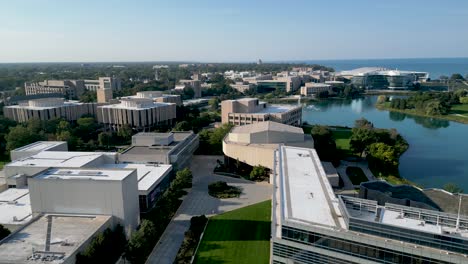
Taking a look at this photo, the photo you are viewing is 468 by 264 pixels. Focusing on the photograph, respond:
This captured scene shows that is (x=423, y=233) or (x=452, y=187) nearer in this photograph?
(x=423, y=233)

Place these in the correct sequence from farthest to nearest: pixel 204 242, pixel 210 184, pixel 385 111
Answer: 1. pixel 385 111
2. pixel 210 184
3. pixel 204 242

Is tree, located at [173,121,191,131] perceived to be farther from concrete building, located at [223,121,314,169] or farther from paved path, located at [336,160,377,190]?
paved path, located at [336,160,377,190]

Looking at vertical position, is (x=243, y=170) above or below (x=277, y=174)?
below

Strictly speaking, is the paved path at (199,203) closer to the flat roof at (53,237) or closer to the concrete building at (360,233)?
the flat roof at (53,237)

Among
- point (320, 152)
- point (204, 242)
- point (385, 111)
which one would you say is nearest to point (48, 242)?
point (204, 242)

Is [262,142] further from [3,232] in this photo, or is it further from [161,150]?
[3,232]

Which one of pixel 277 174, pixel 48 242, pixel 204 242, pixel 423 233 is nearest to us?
pixel 423 233

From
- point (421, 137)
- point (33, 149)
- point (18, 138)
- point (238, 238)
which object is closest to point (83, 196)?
point (238, 238)

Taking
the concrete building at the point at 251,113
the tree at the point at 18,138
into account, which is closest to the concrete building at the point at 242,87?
the concrete building at the point at 251,113

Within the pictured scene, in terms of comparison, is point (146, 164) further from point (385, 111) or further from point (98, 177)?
point (385, 111)
